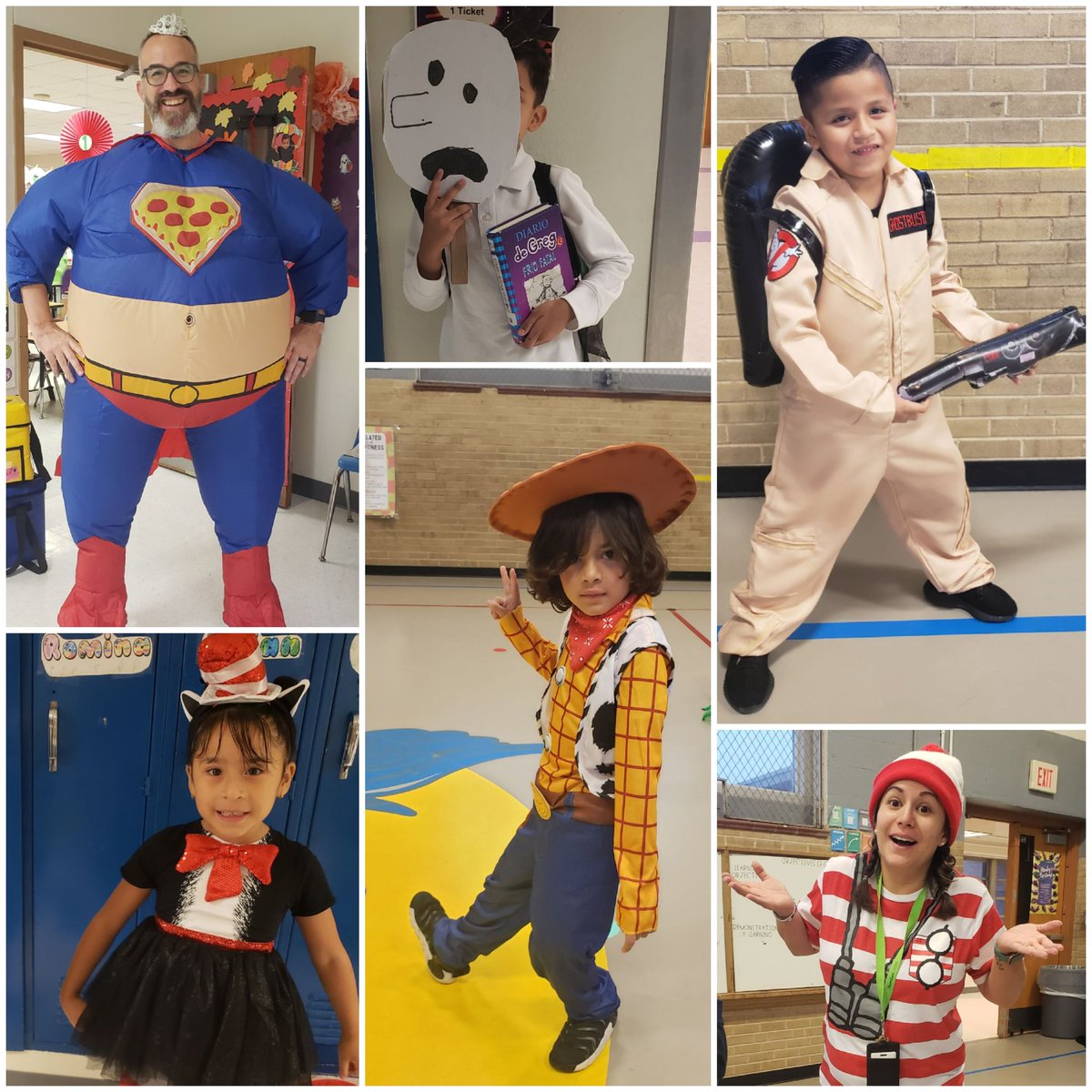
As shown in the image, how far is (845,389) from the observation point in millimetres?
1801

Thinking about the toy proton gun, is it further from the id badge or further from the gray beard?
the gray beard

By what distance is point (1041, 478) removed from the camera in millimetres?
2686

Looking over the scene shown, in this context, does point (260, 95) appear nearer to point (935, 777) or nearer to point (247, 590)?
point (247, 590)

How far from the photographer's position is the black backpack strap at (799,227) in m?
1.80

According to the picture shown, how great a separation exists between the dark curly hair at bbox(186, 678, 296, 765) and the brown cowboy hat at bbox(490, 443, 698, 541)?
0.59 meters

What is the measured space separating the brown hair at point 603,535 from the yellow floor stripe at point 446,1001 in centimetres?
92

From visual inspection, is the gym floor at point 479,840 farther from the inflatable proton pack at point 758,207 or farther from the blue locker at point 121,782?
the inflatable proton pack at point 758,207

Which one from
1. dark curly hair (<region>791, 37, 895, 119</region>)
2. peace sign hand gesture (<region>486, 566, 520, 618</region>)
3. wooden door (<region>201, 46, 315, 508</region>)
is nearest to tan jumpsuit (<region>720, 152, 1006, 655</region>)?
dark curly hair (<region>791, 37, 895, 119</region>)

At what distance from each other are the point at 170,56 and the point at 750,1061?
109 inches

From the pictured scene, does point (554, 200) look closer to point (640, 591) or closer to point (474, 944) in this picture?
point (640, 591)

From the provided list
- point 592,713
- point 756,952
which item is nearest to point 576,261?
point 592,713

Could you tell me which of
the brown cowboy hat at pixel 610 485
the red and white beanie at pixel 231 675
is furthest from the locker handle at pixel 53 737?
the brown cowboy hat at pixel 610 485

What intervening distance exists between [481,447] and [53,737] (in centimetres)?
165

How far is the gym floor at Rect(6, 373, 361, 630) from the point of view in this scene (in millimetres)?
2018
